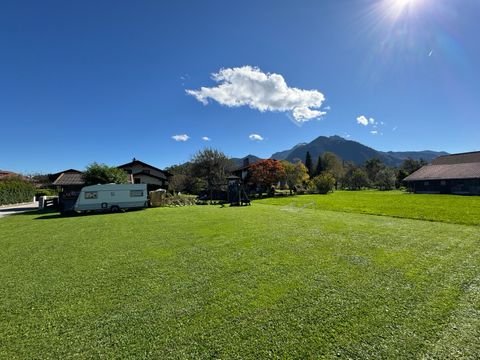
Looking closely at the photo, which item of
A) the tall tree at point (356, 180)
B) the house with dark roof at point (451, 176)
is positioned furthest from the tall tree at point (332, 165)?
the house with dark roof at point (451, 176)

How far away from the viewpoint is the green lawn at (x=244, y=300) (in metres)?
3.03

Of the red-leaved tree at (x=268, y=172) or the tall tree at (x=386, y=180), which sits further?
the tall tree at (x=386, y=180)

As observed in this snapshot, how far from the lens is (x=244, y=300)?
4.13m

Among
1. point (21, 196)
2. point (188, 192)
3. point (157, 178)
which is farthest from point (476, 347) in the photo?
point (21, 196)

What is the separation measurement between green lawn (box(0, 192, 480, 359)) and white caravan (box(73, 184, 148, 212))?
36.5ft

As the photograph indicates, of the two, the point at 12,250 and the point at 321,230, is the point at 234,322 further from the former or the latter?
the point at 12,250

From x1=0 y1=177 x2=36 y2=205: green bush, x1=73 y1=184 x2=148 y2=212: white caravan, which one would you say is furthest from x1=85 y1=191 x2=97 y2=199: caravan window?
x1=0 y1=177 x2=36 y2=205: green bush

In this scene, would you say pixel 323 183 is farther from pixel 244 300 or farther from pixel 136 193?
pixel 244 300

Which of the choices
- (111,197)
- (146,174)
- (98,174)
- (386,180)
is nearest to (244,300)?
(111,197)

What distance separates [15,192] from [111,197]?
75.8 feet

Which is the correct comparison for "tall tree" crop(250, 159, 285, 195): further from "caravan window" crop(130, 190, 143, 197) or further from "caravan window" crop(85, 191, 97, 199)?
"caravan window" crop(85, 191, 97, 199)

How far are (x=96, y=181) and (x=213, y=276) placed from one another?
22.6 metres

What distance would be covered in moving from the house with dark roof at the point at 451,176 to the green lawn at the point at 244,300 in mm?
36074

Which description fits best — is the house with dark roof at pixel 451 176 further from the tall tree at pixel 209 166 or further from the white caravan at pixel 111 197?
the white caravan at pixel 111 197
